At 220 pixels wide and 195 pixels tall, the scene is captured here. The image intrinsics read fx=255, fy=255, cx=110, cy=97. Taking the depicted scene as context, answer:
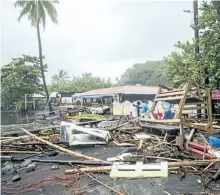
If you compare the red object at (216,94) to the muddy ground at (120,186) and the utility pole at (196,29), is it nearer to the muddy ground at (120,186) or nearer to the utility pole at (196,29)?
the utility pole at (196,29)

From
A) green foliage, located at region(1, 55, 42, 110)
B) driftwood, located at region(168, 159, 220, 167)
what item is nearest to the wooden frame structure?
driftwood, located at region(168, 159, 220, 167)

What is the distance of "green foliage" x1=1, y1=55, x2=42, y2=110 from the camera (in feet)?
112

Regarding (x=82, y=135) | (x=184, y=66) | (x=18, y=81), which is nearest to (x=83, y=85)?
(x=18, y=81)

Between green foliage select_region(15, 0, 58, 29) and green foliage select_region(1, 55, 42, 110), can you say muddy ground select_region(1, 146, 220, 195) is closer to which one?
green foliage select_region(15, 0, 58, 29)

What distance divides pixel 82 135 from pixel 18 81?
27680 millimetres

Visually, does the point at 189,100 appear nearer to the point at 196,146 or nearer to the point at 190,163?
the point at 196,146

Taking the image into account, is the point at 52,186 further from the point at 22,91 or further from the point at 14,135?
the point at 22,91

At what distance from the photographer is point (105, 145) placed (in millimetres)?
8727

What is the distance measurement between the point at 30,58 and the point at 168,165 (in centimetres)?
3519

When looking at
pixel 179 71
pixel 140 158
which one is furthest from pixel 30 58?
pixel 140 158

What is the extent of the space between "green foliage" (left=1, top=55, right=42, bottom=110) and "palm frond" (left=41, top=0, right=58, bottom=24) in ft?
35.3

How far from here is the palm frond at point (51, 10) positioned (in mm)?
26367

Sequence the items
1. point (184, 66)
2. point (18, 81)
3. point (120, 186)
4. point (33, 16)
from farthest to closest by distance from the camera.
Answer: point (18, 81) → point (33, 16) → point (184, 66) → point (120, 186)

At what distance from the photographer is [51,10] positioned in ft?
87.6
